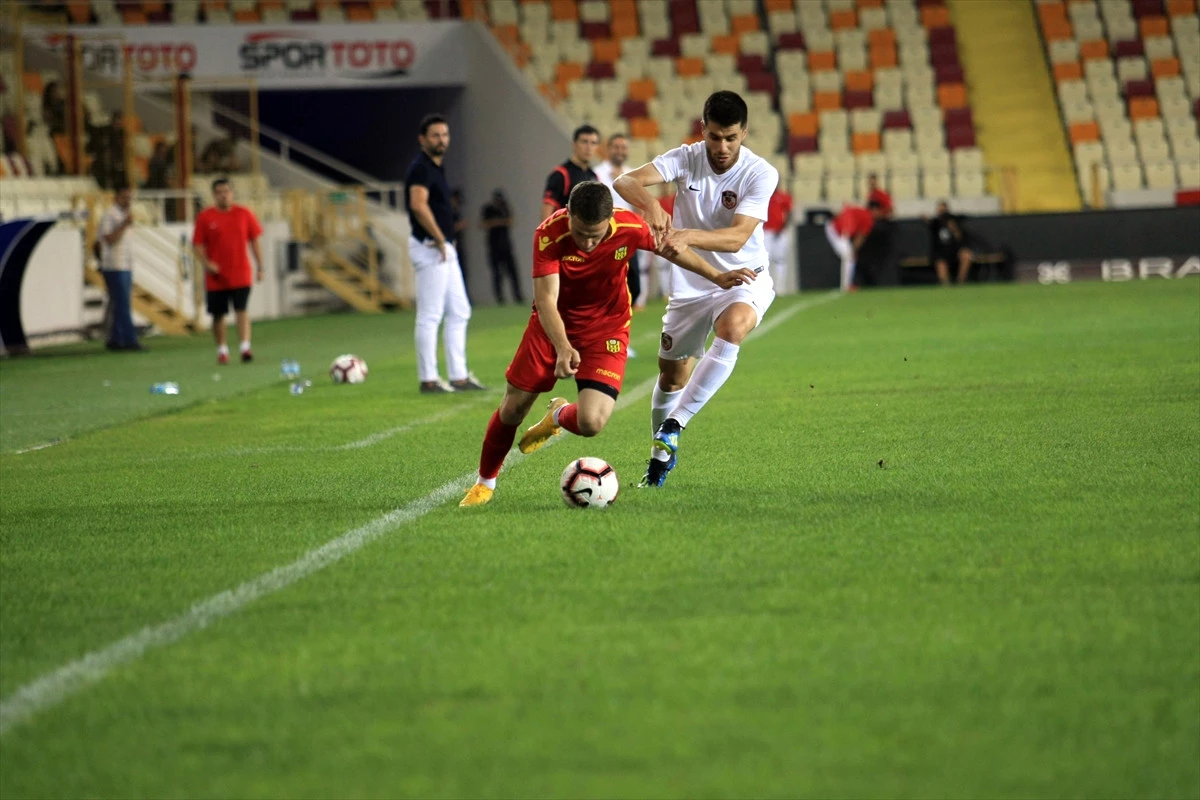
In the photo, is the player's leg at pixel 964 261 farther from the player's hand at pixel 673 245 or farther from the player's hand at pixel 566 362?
the player's hand at pixel 566 362

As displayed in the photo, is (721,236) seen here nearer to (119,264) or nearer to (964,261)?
(119,264)

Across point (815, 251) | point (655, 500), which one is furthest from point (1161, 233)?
point (655, 500)

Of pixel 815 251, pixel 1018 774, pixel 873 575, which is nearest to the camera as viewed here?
pixel 1018 774

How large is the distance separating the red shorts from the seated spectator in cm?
2276

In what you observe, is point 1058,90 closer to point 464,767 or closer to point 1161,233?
point 1161,233

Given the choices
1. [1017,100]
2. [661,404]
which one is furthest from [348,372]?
[1017,100]

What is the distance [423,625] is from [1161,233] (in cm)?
2612

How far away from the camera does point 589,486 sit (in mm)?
6805

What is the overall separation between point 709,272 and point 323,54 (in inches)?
1062

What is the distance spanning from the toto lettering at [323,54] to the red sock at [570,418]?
26.6 metres

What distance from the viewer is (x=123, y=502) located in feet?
25.2

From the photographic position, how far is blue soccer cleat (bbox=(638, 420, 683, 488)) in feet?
24.5

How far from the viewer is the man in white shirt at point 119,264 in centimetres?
1994

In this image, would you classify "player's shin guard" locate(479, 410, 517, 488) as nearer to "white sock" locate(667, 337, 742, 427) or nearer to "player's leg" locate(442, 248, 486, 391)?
"white sock" locate(667, 337, 742, 427)
